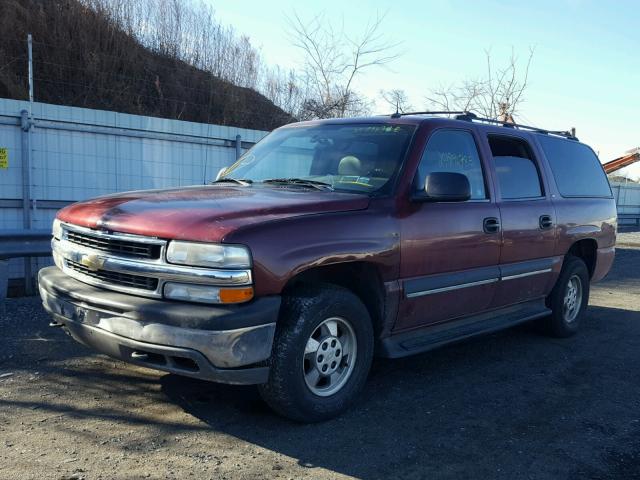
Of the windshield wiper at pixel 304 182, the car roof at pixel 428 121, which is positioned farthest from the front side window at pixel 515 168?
the windshield wiper at pixel 304 182

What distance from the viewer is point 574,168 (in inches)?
262

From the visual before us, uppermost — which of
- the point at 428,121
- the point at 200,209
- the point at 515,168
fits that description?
the point at 428,121

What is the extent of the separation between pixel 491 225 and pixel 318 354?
2.03m

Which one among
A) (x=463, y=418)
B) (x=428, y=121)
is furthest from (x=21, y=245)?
(x=463, y=418)

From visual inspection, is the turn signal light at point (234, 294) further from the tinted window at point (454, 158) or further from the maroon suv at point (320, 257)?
the tinted window at point (454, 158)

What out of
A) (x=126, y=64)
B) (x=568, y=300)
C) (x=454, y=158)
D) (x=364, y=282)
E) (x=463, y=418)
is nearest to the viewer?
(x=463, y=418)

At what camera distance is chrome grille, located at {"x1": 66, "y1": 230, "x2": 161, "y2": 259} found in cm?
346

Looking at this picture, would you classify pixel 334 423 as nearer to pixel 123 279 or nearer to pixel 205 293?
pixel 205 293

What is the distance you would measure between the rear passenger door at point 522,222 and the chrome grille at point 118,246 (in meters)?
3.03

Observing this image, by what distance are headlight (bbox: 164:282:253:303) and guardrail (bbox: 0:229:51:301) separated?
371 centimetres

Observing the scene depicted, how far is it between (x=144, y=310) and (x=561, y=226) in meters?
4.33

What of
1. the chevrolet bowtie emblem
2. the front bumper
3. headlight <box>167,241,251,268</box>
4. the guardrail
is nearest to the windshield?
headlight <box>167,241,251,268</box>

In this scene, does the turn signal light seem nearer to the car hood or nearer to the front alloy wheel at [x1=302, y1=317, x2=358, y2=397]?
the car hood

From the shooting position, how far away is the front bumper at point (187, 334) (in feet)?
10.8
